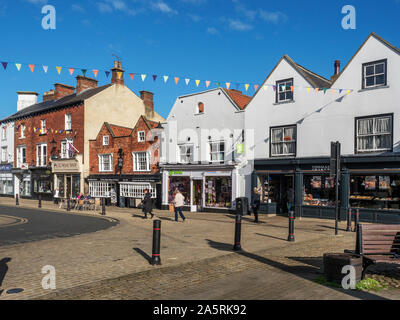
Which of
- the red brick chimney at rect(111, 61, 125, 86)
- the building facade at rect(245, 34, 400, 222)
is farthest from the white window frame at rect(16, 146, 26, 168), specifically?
the building facade at rect(245, 34, 400, 222)

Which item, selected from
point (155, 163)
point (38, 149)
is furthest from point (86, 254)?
point (38, 149)

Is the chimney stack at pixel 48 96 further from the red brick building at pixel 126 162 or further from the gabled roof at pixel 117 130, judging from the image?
the gabled roof at pixel 117 130

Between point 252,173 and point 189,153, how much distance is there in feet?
18.8

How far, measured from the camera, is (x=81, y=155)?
32844mm

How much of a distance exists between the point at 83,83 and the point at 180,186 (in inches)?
729

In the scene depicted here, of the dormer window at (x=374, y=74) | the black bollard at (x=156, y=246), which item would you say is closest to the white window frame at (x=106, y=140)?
the dormer window at (x=374, y=74)

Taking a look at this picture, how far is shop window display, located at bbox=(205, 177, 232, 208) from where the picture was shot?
2322 centimetres

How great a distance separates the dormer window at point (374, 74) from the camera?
17641 mm

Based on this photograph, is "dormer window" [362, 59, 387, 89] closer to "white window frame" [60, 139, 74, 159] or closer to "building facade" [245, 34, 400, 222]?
"building facade" [245, 34, 400, 222]

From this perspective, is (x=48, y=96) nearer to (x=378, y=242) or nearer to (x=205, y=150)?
(x=205, y=150)

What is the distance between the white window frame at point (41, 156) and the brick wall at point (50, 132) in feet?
1.43

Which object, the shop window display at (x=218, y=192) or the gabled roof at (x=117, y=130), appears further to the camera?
the gabled roof at (x=117, y=130)

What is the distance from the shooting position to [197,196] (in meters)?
25.2

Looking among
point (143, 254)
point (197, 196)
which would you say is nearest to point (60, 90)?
point (197, 196)
